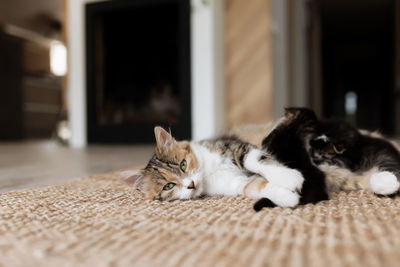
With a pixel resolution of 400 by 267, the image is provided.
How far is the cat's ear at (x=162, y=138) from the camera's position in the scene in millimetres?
1024

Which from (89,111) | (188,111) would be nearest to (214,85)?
(188,111)

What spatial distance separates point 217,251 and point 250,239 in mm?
75

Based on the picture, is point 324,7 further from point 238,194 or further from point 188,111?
point 238,194

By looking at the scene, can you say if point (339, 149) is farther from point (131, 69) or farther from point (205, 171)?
point (131, 69)

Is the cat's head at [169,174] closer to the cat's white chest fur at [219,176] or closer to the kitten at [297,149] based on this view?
the cat's white chest fur at [219,176]

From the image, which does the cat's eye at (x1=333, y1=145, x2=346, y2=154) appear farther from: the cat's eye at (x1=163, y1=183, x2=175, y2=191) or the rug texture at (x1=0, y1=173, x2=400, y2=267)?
the cat's eye at (x1=163, y1=183, x2=175, y2=191)

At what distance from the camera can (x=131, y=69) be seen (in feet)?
11.9

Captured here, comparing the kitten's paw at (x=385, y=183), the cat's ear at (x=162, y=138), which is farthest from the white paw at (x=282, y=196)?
the cat's ear at (x=162, y=138)

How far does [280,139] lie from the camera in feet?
3.45

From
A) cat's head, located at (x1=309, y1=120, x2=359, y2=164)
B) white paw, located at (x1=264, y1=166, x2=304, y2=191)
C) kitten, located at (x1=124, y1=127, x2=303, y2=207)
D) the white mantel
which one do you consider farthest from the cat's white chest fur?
the white mantel

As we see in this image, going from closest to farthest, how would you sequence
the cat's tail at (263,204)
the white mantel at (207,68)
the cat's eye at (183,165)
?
the cat's tail at (263,204) → the cat's eye at (183,165) → the white mantel at (207,68)

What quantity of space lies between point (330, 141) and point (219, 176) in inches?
13.9

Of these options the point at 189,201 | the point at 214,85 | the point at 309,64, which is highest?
the point at 309,64

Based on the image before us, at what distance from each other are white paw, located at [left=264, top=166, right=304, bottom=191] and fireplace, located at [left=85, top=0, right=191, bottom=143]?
8.19 feet
